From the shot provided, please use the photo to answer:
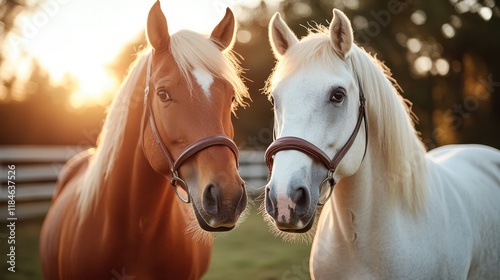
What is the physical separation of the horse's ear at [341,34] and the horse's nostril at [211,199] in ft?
3.23

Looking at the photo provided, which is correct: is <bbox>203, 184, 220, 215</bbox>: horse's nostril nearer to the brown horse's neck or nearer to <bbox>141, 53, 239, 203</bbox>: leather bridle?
<bbox>141, 53, 239, 203</bbox>: leather bridle

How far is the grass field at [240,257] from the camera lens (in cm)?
548

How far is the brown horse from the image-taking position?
2299 mm

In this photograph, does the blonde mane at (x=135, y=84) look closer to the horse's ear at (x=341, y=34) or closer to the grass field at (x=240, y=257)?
the horse's ear at (x=341, y=34)

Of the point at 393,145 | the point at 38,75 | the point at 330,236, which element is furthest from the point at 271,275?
the point at 38,75

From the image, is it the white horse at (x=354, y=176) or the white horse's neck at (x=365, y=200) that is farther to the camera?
the white horse's neck at (x=365, y=200)

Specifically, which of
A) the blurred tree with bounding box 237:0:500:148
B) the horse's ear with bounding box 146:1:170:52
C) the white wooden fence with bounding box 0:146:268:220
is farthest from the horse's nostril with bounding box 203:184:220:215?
the blurred tree with bounding box 237:0:500:148

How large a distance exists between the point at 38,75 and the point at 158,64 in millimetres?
11042

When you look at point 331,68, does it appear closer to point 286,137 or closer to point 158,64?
point 286,137

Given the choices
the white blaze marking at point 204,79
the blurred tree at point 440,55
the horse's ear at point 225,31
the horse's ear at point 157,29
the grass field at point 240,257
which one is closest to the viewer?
the white blaze marking at point 204,79

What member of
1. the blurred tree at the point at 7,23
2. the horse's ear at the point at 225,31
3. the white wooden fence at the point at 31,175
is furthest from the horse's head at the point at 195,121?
the blurred tree at the point at 7,23

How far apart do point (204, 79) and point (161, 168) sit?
55 centimetres

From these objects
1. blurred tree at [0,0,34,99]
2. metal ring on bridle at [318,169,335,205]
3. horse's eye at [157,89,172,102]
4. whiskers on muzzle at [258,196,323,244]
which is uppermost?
blurred tree at [0,0,34,99]

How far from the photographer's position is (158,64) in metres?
2.63
